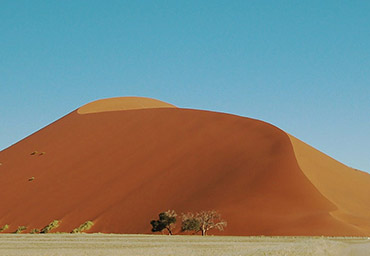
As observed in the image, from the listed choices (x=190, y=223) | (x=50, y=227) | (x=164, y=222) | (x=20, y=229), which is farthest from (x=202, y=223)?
(x=20, y=229)

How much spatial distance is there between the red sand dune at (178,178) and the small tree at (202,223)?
1814mm

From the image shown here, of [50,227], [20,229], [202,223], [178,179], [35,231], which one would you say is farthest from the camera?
[178,179]

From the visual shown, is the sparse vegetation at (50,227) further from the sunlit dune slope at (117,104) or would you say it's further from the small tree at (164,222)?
the sunlit dune slope at (117,104)

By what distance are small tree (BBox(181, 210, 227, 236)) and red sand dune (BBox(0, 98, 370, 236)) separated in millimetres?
1814

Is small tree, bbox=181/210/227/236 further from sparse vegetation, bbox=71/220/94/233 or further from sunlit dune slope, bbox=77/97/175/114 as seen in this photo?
sunlit dune slope, bbox=77/97/175/114

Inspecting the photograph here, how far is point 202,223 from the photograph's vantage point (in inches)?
2404

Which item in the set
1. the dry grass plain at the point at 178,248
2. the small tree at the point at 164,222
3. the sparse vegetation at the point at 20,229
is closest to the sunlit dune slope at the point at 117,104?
the sparse vegetation at the point at 20,229

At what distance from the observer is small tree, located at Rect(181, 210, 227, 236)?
200ft

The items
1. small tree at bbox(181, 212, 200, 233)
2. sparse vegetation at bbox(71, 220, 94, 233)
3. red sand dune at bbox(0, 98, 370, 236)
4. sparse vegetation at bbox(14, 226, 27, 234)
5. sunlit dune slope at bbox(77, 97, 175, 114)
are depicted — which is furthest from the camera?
sunlit dune slope at bbox(77, 97, 175, 114)

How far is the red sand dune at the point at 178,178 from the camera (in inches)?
2569

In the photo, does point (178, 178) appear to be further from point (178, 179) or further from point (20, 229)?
point (20, 229)

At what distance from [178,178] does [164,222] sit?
1400 cm

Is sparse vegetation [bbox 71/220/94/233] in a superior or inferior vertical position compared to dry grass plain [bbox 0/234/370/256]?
superior

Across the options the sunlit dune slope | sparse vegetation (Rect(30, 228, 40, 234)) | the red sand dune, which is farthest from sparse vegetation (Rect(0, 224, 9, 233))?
the sunlit dune slope
